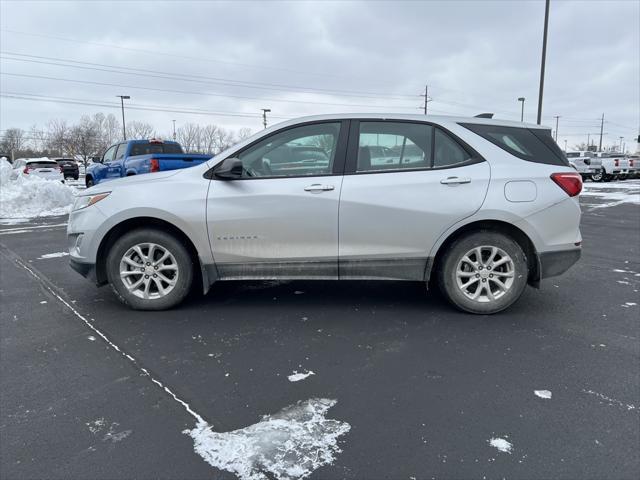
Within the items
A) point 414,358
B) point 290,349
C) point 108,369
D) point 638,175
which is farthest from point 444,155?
point 638,175

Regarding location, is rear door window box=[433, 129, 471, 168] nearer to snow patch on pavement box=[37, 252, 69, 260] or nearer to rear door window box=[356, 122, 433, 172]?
rear door window box=[356, 122, 433, 172]

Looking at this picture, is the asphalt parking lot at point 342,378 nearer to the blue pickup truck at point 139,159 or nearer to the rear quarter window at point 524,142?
the rear quarter window at point 524,142

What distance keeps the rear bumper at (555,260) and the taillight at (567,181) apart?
1.73 ft

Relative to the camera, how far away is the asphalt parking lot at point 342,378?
2.26 metres

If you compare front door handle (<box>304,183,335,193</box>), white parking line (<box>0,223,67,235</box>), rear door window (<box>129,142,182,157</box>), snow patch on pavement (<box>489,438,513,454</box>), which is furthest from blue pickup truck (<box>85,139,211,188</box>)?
snow patch on pavement (<box>489,438,513,454</box>)

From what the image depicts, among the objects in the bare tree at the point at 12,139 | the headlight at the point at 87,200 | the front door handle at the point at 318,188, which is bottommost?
the headlight at the point at 87,200

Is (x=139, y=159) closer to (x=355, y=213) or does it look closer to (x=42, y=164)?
(x=355, y=213)

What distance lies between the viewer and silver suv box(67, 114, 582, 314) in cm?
403

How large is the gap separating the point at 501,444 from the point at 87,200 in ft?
13.1

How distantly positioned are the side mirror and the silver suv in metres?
0.01

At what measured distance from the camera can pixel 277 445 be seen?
2346mm

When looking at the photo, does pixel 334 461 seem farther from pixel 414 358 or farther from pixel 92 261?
pixel 92 261

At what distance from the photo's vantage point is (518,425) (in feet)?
8.26

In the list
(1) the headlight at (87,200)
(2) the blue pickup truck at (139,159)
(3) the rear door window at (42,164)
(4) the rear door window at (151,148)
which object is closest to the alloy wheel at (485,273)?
(1) the headlight at (87,200)
